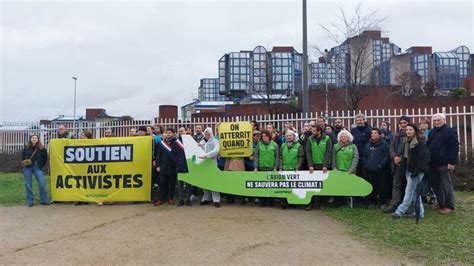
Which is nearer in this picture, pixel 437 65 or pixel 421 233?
pixel 421 233

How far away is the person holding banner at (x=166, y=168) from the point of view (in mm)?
9297

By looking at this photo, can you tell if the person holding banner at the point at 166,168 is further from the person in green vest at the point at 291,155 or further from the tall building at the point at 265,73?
the tall building at the point at 265,73

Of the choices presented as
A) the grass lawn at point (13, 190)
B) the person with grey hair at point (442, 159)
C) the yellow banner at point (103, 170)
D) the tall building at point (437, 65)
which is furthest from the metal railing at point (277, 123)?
the tall building at point (437, 65)

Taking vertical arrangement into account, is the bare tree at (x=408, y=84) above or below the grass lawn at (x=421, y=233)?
above

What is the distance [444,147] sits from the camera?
25.1 ft

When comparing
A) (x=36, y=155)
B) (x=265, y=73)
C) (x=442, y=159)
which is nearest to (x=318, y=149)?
(x=442, y=159)

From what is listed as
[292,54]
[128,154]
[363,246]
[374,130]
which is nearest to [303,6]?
[374,130]

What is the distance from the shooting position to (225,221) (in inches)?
295

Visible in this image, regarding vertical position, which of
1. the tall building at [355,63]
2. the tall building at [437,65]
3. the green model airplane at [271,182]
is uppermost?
the tall building at [437,65]

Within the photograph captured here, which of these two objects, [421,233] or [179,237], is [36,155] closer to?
[179,237]

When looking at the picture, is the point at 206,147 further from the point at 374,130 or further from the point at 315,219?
the point at 374,130

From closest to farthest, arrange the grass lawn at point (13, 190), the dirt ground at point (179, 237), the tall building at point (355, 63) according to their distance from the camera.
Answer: the dirt ground at point (179, 237) → the grass lawn at point (13, 190) → the tall building at point (355, 63)

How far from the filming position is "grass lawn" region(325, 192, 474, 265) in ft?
18.0

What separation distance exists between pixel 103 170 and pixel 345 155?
221 inches
